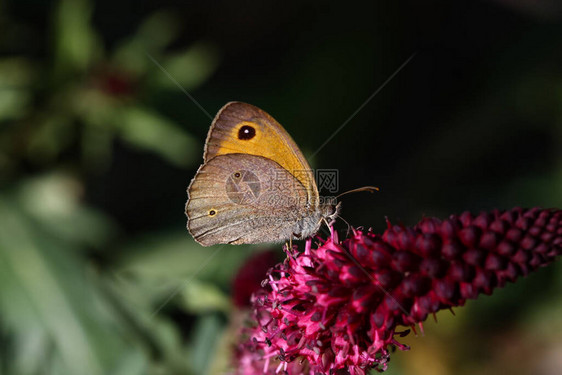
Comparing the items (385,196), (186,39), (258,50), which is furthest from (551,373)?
(186,39)

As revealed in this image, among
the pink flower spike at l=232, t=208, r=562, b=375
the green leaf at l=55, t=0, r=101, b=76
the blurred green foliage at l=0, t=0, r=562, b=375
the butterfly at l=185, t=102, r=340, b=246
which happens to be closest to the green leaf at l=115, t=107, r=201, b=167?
the blurred green foliage at l=0, t=0, r=562, b=375

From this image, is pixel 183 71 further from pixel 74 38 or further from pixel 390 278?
pixel 390 278

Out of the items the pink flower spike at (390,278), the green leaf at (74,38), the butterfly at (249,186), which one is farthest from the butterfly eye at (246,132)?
the green leaf at (74,38)

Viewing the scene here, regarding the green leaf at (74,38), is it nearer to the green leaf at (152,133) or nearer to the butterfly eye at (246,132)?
the green leaf at (152,133)

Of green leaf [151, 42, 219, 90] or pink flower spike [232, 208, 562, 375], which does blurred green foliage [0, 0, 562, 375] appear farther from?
pink flower spike [232, 208, 562, 375]

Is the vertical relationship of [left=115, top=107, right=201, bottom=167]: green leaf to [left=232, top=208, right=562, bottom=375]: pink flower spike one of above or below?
below

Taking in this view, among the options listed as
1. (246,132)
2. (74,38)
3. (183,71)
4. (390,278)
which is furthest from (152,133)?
(390,278)
